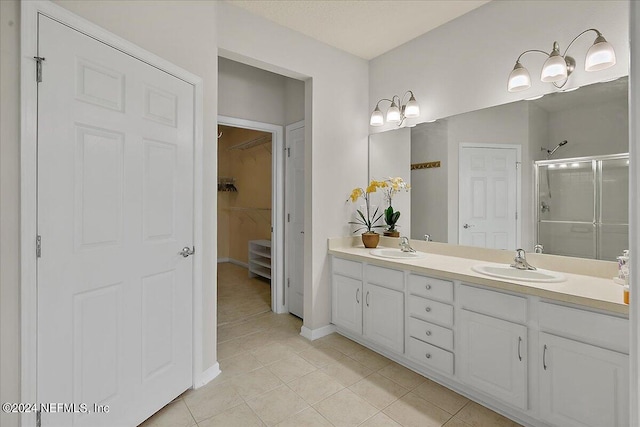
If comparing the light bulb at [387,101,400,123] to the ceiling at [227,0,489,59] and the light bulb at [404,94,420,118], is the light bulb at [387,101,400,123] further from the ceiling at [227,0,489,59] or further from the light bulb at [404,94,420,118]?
the ceiling at [227,0,489,59]

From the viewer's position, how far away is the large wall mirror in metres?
1.80

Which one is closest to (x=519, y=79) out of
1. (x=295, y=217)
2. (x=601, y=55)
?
(x=601, y=55)

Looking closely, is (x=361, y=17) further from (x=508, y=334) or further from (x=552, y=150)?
(x=508, y=334)

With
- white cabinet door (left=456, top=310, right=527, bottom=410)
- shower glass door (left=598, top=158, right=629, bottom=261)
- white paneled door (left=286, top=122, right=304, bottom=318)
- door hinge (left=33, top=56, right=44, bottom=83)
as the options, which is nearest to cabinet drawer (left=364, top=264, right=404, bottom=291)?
white cabinet door (left=456, top=310, right=527, bottom=410)

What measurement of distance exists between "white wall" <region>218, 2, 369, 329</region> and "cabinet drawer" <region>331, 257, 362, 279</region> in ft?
0.36

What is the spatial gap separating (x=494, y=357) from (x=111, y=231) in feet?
7.18

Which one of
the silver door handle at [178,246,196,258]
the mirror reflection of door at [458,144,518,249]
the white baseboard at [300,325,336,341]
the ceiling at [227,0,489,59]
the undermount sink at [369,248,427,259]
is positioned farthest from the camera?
the white baseboard at [300,325,336,341]

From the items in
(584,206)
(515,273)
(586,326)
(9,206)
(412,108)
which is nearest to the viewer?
(9,206)

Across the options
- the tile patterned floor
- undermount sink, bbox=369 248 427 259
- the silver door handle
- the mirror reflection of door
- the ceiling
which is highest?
the ceiling

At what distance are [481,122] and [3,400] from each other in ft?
10.1

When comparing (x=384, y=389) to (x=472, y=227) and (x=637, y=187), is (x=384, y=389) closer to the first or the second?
(x=472, y=227)

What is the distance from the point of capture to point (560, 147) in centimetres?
199

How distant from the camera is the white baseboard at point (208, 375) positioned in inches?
81.5

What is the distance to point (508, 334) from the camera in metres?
1.74
